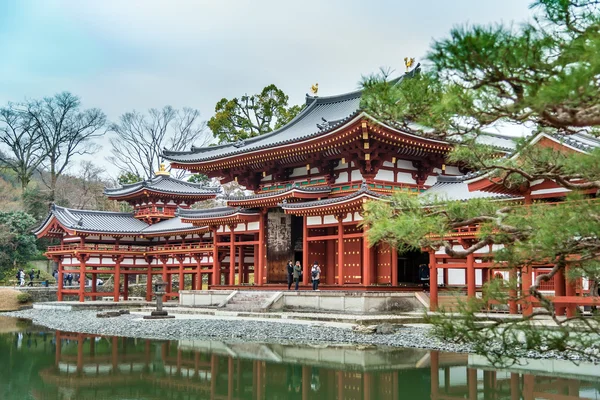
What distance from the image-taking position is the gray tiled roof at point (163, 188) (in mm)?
36981

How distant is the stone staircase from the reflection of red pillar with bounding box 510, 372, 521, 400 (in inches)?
536

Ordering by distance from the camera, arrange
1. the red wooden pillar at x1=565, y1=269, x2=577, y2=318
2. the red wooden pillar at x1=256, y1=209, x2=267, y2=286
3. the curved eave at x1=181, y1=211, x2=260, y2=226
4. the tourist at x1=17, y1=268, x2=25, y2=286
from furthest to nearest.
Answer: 1. the tourist at x1=17, y1=268, x2=25, y2=286
2. the curved eave at x1=181, y1=211, x2=260, y2=226
3. the red wooden pillar at x1=256, y1=209, x2=267, y2=286
4. the red wooden pillar at x1=565, y1=269, x2=577, y2=318

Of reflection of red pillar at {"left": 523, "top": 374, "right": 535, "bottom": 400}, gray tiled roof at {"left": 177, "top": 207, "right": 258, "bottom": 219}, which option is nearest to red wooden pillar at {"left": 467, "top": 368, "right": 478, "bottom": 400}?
reflection of red pillar at {"left": 523, "top": 374, "right": 535, "bottom": 400}

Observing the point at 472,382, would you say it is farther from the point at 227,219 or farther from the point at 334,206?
the point at 227,219

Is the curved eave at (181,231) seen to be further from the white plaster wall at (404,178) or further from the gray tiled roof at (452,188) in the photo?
the gray tiled roof at (452,188)

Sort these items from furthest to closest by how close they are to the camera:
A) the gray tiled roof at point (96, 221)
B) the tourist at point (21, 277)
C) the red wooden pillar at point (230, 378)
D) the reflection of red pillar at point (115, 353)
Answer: the tourist at point (21, 277) → the gray tiled roof at point (96, 221) → the reflection of red pillar at point (115, 353) → the red wooden pillar at point (230, 378)

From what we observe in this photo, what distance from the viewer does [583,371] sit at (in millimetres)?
11750

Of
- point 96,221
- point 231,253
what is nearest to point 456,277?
point 231,253

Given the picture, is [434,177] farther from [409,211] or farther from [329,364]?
[409,211]

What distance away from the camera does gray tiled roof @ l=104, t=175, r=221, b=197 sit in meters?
37.0

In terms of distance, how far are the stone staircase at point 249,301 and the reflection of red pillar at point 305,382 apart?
11.7m

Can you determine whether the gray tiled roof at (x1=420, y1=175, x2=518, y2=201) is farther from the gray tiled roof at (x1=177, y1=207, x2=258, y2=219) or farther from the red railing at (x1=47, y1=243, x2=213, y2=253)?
the red railing at (x1=47, y1=243, x2=213, y2=253)

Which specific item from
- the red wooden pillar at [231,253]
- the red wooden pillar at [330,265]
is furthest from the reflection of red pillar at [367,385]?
the red wooden pillar at [231,253]

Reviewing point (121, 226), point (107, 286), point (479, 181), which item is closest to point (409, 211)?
point (479, 181)
